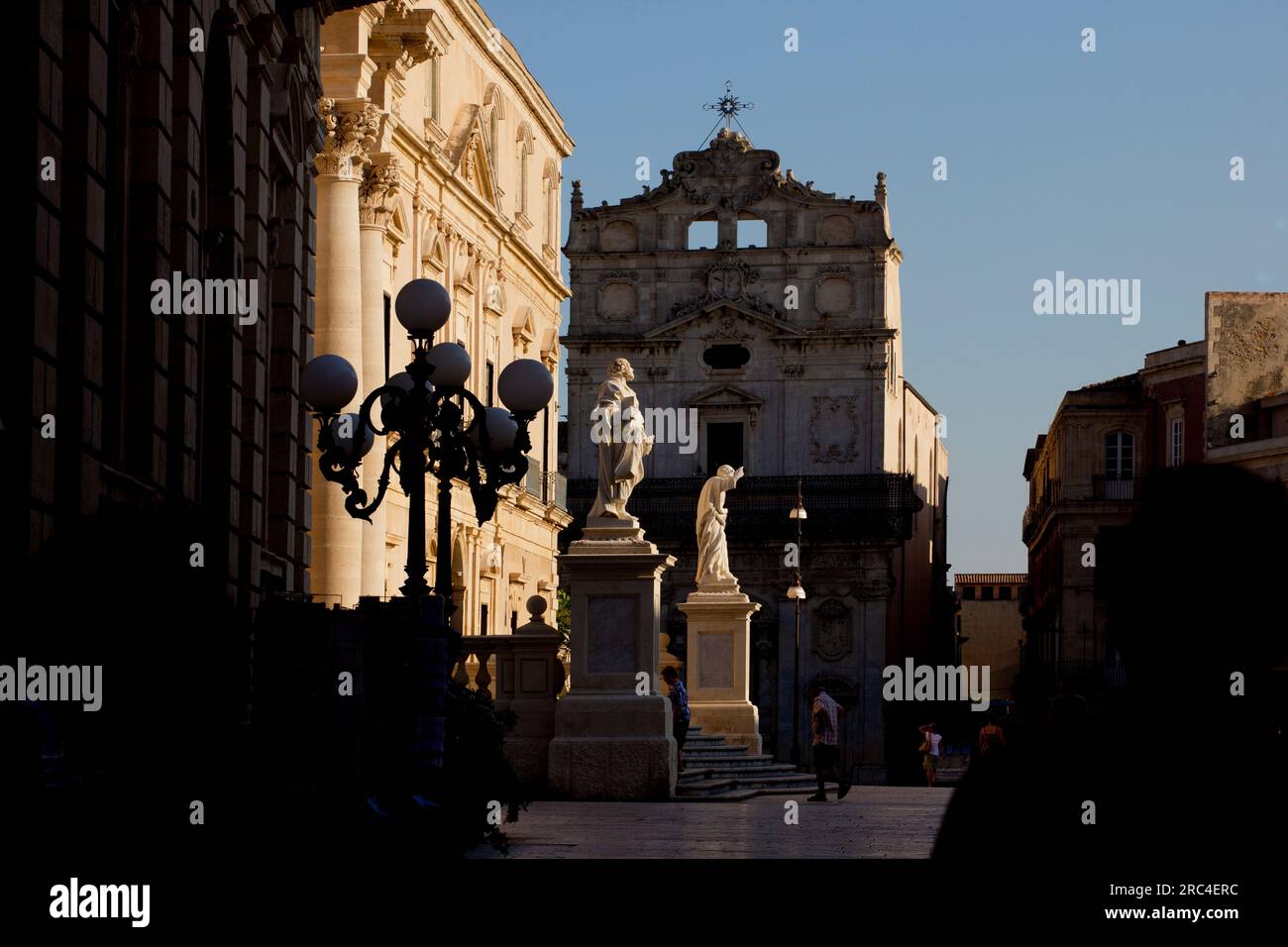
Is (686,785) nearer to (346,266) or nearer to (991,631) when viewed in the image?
(346,266)

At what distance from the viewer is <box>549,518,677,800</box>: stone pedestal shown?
75.5 feet

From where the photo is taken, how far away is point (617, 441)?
2319 centimetres

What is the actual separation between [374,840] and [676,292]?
57.7m

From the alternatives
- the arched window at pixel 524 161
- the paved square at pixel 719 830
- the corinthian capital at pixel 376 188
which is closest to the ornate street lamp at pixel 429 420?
the paved square at pixel 719 830

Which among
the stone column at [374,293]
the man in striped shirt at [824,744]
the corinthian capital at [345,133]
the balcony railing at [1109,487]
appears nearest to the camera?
the man in striped shirt at [824,744]

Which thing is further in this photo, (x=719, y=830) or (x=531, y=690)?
(x=531, y=690)

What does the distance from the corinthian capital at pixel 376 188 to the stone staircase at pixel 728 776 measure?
8.98 metres

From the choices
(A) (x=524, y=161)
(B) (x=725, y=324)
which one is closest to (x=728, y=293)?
(B) (x=725, y=324)

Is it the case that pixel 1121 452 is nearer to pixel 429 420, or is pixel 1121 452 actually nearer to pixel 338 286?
pixel 338 286

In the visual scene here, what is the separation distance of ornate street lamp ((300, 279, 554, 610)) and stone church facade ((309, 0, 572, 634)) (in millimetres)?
12001

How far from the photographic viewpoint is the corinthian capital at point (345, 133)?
29.1 metres

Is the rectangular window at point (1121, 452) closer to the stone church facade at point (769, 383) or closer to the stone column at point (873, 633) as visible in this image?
the stone church facade at point (769, 383)

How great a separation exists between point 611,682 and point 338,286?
817 cm

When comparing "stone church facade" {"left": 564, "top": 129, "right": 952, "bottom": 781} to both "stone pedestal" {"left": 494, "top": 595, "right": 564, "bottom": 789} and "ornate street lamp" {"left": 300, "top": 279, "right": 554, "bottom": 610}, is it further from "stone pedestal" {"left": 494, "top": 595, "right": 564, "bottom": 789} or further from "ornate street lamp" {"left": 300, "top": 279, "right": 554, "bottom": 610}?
"ornate street lamp" {"left": 300, "top": 279, "right": 554, "bottom": 610}
